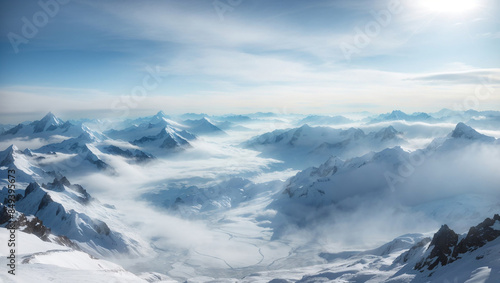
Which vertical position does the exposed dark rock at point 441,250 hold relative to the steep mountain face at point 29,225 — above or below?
below

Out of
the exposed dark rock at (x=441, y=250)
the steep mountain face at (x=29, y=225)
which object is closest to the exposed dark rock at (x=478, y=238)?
the exposed dark rock at (x=441, y=250)

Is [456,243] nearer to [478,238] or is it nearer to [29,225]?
[478,238]

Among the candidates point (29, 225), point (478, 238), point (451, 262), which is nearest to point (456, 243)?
point (478, 238)

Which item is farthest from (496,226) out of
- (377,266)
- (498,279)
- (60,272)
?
(60,272)

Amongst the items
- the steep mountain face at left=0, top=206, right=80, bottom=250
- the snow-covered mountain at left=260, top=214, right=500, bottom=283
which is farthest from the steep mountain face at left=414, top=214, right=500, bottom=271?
the steep mountain face at left=0, top=206, right=80, bottom=250

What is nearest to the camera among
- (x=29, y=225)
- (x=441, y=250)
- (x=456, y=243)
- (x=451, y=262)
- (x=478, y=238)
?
(x=478, y=238)

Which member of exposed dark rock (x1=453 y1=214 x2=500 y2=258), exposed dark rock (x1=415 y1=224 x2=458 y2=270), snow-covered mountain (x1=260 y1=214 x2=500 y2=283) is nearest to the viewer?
snow-covered mountain (x1=260 y1=214 x2=500 y2=283)

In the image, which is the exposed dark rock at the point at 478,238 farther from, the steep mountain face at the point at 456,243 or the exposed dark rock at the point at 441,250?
the exposed dark rock at the point at 441,250

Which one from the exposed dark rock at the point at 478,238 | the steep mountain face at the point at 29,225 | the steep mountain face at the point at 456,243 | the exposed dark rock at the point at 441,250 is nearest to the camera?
the exposed dark rock at the point at 478,238

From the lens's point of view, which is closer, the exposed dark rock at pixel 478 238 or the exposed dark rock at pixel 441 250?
the exposed dark rock at pixel 478 238

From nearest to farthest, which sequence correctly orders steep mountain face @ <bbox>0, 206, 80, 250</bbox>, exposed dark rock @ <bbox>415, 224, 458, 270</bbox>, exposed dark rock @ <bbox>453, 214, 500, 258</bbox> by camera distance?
A: exposed dark rock @ <bbox>453, 214, 500, 258</bbox>, exposed dark rock @ <bbox>415, 224, 458, 270</bbox>, steep mountain face @ <bbox>0, 206, 80, 250</bbox>

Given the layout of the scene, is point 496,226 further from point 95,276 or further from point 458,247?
point 95,276

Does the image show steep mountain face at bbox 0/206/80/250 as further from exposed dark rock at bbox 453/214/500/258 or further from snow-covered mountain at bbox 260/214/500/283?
exposed dark rock at bbox 453/214/500/258
